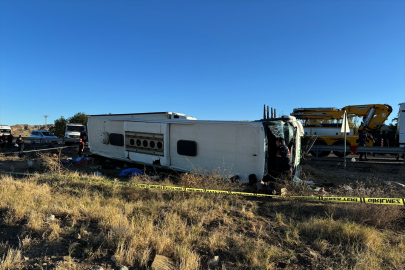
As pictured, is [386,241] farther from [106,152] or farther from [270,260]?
[106,152]

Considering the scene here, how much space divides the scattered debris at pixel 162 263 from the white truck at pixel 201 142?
13.5 ft

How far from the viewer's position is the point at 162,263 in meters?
2.68

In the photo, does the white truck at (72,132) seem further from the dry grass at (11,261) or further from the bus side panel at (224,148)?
the dry grass at (11,261)

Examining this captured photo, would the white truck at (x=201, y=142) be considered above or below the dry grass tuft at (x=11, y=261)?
above

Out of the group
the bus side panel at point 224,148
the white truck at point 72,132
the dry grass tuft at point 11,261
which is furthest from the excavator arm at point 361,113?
the white truck at point 72,132

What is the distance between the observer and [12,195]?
4.89 meters

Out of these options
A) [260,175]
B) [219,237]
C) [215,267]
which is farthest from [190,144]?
[215,267]

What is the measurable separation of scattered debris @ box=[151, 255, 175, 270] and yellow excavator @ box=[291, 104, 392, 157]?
16093 millimetres

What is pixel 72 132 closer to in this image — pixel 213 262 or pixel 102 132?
pixel 102 132

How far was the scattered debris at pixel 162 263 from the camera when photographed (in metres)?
2.61

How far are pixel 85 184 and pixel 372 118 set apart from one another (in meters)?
18.7

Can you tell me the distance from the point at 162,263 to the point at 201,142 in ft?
16.0

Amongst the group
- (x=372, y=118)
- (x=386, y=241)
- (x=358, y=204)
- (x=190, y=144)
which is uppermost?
(x=372, y=118)

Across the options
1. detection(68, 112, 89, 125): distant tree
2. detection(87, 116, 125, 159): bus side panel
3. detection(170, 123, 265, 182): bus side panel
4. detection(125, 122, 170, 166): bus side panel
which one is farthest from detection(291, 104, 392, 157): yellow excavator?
detection(68, 112, 89, 125): distant tree
